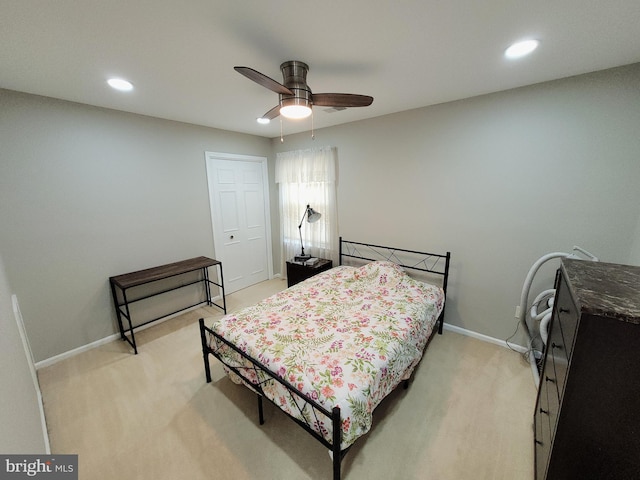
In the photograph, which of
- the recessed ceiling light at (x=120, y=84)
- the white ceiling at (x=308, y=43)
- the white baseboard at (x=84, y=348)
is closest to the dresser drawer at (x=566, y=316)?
the white ceiling at (x=308, y=43)

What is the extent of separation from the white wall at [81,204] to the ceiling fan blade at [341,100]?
2265 millimetres

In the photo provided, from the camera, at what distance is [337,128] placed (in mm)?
3389

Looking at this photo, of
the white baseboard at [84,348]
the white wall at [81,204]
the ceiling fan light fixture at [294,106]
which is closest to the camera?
the ceiling fan light fixture at [294,106]

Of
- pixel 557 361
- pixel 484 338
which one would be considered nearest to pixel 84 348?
pixel 557 361

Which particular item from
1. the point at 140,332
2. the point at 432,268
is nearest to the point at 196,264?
the point at 140,332

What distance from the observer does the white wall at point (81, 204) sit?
2146 mm

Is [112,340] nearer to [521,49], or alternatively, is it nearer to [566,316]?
[566,316]

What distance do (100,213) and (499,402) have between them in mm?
4024

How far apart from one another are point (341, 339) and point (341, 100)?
166 cm

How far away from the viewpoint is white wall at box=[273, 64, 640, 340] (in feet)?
6.30

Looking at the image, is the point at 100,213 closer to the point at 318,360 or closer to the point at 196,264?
the point at 196,264

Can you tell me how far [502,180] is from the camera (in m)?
2.37

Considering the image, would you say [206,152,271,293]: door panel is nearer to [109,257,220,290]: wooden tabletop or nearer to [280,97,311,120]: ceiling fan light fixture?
[109,257,220,290]: wooden tabletop

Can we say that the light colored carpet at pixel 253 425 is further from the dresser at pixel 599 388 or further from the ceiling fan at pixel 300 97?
the ceiling fan at pixel 300 97
